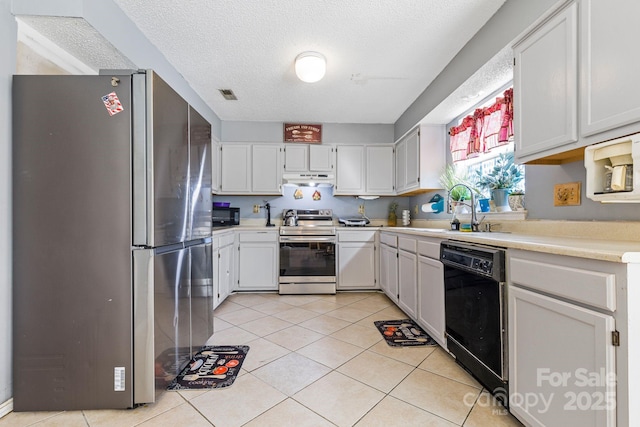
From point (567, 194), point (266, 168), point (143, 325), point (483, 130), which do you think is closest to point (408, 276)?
point (567, 194)

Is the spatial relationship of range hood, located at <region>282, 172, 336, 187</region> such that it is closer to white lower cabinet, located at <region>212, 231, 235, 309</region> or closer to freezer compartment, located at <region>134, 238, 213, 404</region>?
white lower cabinet, located at <region>212, 231, 235, 309</region>

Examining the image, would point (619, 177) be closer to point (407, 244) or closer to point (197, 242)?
point (407, 244)

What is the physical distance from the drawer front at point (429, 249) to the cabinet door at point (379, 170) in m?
1.76

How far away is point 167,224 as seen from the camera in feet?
5.06

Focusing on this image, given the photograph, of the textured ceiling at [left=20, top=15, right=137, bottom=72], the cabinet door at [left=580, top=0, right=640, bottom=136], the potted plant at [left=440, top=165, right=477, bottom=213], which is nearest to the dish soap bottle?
the potted plant at [left=440, top=165, right=477, bottom=213]

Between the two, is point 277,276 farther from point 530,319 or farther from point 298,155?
point 530,319

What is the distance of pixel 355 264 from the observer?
3.69m

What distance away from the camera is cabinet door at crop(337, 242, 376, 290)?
369 cm

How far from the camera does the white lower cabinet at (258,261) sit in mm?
3652

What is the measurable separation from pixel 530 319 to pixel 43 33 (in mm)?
3092

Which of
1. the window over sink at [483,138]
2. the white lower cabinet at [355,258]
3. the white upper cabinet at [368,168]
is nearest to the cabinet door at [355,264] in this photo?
the white lower cabinet at [355,258]

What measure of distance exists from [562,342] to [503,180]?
1.52m

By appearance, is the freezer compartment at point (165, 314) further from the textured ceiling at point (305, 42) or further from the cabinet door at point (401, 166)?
the cabinet door at point (401, 166)

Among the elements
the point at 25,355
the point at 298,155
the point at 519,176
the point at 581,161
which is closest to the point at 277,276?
the point at 298,155
